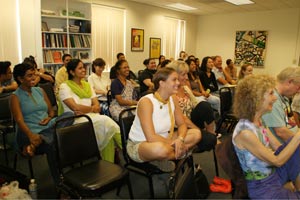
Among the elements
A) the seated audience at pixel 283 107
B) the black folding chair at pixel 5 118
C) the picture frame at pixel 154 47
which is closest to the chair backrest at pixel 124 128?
the seated audience at pixel 283 107

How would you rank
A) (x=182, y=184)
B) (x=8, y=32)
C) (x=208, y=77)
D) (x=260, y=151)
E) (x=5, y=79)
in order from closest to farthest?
(x=182, y=184), (x=260, y=151), (x=5, y=79), (x=8, y=32), (x=208, y=77)

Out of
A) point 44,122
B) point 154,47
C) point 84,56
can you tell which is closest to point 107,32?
point 84,56

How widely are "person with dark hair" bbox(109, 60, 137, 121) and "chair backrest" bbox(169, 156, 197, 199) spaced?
2.09 metres

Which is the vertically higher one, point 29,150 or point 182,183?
point 182,183

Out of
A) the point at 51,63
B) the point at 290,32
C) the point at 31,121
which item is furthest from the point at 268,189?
the point at 290,32

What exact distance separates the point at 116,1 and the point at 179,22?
3.03m

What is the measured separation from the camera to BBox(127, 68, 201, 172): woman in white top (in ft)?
6.36

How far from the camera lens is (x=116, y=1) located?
21.5 ft

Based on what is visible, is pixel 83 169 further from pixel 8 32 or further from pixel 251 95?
pixel 8 32

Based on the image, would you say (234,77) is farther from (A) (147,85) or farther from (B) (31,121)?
(B) (31,121)

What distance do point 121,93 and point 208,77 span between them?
2.31 meters

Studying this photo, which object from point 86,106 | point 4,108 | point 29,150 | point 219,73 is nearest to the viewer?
point 29,150

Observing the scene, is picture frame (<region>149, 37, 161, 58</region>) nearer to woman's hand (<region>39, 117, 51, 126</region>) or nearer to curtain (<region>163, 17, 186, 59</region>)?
curtain (<region>163, 17, 186, 59</region>)

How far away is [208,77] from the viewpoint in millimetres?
5055
